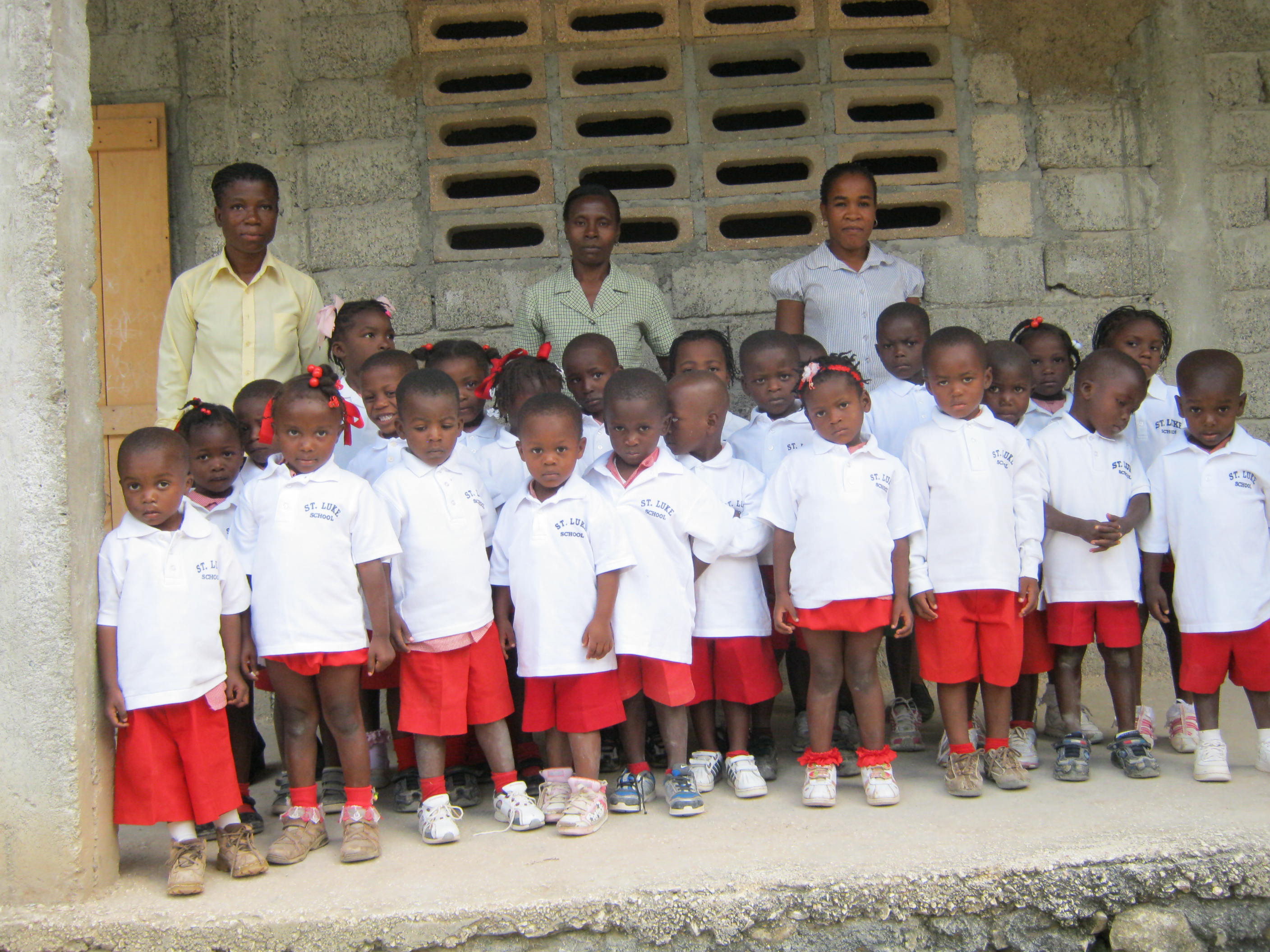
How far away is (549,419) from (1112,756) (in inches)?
77.0

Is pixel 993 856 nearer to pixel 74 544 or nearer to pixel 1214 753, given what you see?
pixel 1214 753

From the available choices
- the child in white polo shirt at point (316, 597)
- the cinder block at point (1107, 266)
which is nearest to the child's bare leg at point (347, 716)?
the child in white polo shirt at point (316, 597)

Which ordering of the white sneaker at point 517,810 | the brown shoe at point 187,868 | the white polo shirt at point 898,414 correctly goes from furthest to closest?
the white polo shirt at point 898,414 → the white sneaker at point 517,810 → the brown shoe at point 187,868

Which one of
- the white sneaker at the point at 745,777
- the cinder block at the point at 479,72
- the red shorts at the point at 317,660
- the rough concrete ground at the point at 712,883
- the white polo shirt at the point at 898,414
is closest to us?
the rough concrete ground at the point at 712,883

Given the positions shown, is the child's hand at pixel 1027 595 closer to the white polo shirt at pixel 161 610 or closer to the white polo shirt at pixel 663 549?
the white polo shirt at pixel 663 549

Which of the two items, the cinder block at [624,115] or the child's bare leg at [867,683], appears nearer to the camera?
the child's bare leg at [867,683]

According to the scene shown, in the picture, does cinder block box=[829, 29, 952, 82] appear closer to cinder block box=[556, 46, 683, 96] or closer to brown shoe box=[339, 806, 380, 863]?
cinder block box=[556, 46, 683, 96]

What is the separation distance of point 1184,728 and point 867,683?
1.14 metres

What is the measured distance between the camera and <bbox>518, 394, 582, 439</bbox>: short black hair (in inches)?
129

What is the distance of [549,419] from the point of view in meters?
3.27

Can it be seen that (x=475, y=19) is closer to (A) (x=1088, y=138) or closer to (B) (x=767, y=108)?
(B) (x=767, y=108)

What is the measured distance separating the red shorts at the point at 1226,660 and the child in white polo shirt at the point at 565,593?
1668 millimetres

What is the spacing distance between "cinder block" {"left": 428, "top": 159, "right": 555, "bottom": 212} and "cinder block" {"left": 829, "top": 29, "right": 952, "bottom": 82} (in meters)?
1.22

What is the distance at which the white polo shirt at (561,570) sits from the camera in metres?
3.25
